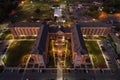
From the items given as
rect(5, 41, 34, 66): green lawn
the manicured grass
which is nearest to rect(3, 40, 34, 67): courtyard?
rect(5, 41, 34, 66): green lawn

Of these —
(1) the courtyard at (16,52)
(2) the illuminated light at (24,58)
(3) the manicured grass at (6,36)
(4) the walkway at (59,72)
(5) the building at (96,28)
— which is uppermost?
(5) the building at (96,28)

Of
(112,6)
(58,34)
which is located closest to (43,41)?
(58,34)

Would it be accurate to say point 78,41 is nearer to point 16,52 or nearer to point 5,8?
point 16,52

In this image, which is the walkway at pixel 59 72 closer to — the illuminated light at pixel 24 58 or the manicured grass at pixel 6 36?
the illuminated light at pixel 24 58

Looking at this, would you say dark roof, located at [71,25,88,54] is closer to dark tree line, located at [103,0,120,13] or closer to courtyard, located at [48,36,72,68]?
courtyard, located at [48,36,72,68]

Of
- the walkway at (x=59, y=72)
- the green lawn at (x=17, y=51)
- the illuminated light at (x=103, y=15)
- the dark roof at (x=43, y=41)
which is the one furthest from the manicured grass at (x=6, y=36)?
the illuminated light at (x=103, y=15)

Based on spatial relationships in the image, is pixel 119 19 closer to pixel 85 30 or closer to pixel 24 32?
pixel 85 30

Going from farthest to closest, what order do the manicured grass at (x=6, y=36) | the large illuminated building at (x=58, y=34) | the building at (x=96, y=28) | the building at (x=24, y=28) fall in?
the manicured grass at (x=6, y=36)
the building at (x=24, y=28)
the building at (x=96, y=28)
the large illuminated building at (x=58, y=34)
